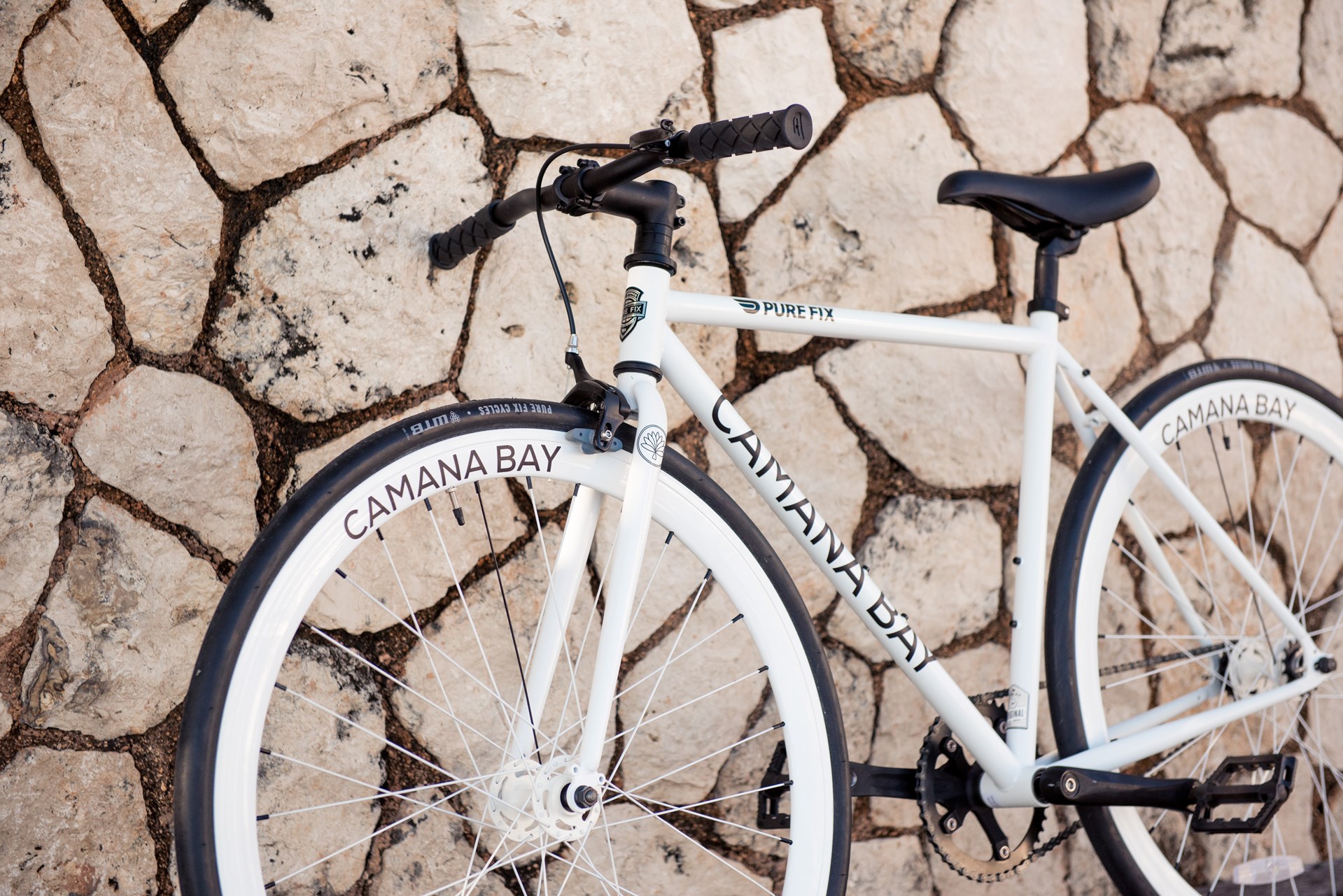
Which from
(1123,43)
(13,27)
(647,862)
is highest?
(1123,43)

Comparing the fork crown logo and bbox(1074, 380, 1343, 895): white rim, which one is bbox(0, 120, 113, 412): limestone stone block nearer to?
the fork crown logo

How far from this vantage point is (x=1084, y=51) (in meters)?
2.11

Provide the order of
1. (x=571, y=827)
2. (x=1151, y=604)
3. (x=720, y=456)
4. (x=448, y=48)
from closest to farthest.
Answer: (x=571, y=827), (x=448, y=48), (x=720, y=456), (x=1151, y=604)

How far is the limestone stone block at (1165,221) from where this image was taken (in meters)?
2.13

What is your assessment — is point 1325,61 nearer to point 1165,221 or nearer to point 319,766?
point 1165,221

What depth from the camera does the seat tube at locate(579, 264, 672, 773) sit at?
1.13 meters

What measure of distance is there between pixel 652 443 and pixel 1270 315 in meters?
1.83

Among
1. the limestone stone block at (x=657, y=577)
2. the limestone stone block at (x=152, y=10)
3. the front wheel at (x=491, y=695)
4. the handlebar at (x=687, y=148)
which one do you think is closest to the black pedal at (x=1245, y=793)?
the front wheel at (x=491, y=695)

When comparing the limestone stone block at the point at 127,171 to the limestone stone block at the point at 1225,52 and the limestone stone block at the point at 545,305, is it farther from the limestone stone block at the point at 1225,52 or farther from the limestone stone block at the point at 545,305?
the limestone stone block at the point at 1225,52

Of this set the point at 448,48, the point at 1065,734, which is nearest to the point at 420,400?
the point at 448,48

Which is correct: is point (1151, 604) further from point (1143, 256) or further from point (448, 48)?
point (448, 48)

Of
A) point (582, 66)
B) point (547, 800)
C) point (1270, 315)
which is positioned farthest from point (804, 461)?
point (1270, 315)

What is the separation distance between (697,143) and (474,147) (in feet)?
2.33

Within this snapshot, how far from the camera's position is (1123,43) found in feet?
7.01
